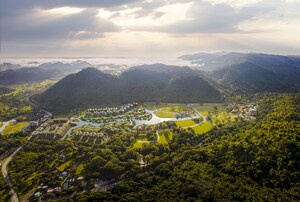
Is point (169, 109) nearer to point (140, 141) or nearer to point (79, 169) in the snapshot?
point (140, 141)

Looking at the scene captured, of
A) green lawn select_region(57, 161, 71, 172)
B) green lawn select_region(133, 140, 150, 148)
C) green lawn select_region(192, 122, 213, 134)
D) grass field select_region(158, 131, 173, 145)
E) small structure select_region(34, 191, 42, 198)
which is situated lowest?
small structure select_region(34, 191, 42, 198)

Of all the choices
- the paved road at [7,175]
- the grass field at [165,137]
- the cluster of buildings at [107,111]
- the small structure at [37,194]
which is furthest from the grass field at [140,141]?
the cluster of buildings at [107,111]

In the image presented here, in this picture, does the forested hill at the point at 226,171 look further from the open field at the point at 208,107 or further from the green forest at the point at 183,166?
the open field at the point at 208,107

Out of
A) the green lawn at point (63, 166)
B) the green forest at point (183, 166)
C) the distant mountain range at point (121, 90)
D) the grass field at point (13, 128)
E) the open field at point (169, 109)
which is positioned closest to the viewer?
the green forest at point (183, 166)

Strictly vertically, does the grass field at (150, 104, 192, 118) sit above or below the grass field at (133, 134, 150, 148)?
above

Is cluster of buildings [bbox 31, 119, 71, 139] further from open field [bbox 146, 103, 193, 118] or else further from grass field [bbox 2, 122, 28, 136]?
open field [bbox 146, 103, 193, 118]

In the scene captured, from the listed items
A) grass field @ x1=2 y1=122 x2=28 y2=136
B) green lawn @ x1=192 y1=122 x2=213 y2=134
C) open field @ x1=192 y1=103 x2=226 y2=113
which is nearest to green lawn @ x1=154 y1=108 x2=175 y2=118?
open field @ x1=192 y1=103 x2=226 y2=113
